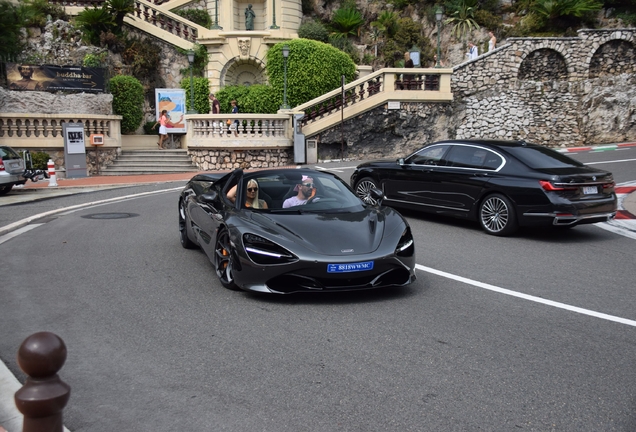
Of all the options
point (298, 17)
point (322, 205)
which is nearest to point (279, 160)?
point (298, 17)

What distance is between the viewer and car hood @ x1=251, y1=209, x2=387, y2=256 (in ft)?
22.4

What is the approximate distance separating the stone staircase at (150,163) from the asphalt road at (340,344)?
678 inches

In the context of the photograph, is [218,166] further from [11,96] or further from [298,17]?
[298,17]

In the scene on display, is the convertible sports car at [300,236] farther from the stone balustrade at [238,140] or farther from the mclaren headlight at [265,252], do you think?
the stone balustrade at [238,140]

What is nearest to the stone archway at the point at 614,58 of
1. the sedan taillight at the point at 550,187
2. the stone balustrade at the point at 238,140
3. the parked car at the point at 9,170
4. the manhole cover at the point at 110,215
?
the stone balustrade at the point at 238,140

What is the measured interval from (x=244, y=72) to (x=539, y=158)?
2743cm

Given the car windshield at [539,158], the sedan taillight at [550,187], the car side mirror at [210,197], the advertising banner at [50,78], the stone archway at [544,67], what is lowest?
the sedan taillight at [550,187]

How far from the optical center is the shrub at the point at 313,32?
35375 mm

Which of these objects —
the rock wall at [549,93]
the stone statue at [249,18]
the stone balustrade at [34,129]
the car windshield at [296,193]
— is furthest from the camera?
the stone statue at [249,18]

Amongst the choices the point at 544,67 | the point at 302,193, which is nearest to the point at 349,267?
the point at 302,193

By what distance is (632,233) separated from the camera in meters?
11.5

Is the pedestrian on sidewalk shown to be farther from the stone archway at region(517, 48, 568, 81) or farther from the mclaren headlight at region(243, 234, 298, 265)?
the mclaren headlight at region(243, 234, 298, 265)

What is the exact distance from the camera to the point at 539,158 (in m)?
11.4

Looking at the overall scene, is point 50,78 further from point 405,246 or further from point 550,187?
point 405,246
